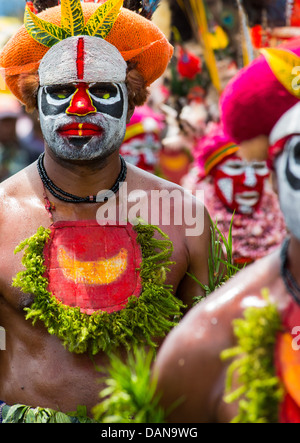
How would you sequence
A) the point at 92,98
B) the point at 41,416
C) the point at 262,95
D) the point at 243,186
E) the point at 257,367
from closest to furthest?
the point at 257,367 → the point at 262,95 → the point at 41,416 → the point at 92,98 → the point at 243,186

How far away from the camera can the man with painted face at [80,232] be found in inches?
119

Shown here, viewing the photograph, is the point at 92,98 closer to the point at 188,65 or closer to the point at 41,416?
the point at 41,416

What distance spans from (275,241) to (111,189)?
2.51m

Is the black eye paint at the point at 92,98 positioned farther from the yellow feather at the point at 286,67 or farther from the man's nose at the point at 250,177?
the man's nose at the point at 250,177

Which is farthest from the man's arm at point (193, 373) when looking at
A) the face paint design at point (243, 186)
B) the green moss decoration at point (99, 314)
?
the face paint design at point (243, 186)

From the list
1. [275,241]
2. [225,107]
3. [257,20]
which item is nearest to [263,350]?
[225,107]

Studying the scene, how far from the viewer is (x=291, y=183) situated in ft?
6.84

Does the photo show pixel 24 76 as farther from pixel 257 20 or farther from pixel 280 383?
pixel 257 20

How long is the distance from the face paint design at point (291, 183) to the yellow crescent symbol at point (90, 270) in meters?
1.12

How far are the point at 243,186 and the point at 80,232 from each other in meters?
2.64


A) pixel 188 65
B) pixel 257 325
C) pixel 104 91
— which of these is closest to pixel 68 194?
pixel 104 91

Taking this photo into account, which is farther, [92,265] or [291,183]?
[92,265]

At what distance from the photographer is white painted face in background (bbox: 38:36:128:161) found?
314 cm

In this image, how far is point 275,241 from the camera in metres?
5.58
